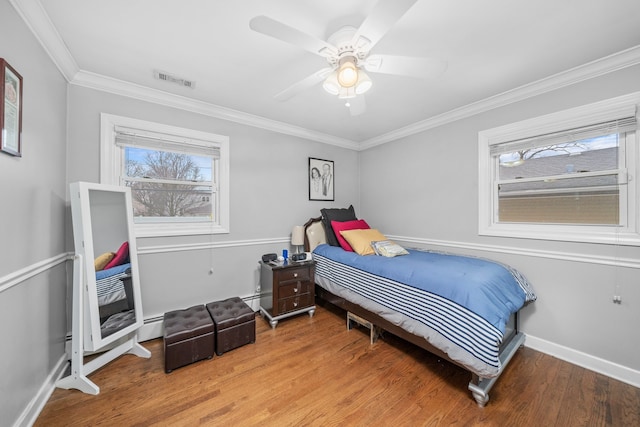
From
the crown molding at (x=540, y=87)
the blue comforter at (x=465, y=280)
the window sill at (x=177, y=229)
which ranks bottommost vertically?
the blue comforter at (x=465, y=280)

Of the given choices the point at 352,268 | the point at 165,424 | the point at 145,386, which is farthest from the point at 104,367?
the point at 352,268

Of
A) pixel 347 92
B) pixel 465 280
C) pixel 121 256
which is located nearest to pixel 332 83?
pixel 347 92

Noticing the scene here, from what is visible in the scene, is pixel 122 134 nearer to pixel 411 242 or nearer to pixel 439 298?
pixel 439 298

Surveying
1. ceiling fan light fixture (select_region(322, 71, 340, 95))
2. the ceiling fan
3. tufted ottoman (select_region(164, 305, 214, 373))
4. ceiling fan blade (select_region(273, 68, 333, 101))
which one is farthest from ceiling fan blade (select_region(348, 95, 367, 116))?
tufted ottoman (select_region(164, 305, 214, 373))

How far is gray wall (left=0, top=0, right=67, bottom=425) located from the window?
0.37 meters

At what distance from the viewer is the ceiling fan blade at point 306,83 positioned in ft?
4.96

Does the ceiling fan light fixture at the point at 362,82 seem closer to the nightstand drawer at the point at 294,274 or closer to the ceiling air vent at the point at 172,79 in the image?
the ceiling air vent at the point at 172,79

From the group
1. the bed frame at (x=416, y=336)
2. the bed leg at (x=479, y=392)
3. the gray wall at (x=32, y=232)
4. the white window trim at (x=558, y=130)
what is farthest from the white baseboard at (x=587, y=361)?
the gray wall at (x=32, y=232)

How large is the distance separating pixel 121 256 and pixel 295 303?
1.72 m

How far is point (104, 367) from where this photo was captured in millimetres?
1928

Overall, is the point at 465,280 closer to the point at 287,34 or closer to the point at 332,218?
the point at 332,218

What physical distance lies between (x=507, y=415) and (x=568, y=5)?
251 centimetres

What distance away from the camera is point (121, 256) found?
1.99 m

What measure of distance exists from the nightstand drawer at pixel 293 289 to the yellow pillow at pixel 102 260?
152 centimetres
